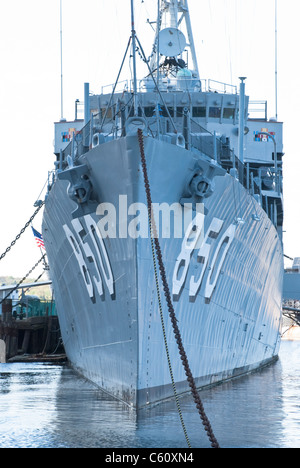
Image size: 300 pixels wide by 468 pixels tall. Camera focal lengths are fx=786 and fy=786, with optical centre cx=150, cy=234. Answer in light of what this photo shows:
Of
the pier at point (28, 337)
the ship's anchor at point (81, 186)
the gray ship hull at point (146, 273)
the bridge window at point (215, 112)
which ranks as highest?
the bridge window at point (215, 112)

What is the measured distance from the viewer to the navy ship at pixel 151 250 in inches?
507

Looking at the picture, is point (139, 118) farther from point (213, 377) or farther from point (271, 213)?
point (271, 213)

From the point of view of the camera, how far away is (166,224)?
1343cm

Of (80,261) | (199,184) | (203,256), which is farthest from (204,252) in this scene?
(80,261)

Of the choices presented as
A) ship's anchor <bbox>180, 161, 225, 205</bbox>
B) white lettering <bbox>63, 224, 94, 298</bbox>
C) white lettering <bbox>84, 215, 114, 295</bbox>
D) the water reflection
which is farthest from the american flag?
ship's anchor <bbox>180, 161, 225, 205</bbox>

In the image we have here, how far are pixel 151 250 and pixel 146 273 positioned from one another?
15.7 inches

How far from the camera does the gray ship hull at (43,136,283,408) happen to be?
12.9 metres

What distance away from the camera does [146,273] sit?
1288 cm

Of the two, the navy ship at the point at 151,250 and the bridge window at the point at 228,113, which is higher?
the bridge window at the point at 228,113

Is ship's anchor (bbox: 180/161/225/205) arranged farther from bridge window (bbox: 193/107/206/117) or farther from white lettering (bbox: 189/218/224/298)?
bridge window (bbox: 193/107/206/117)

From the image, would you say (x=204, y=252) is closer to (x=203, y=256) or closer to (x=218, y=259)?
(x=203, y=256)

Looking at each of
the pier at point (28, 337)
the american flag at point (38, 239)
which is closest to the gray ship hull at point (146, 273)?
the american flag at point (38, 239)

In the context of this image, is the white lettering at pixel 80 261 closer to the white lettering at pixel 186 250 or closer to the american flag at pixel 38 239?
the white lettering at pixel 186 250

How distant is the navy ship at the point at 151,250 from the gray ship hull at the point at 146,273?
0.08ft
